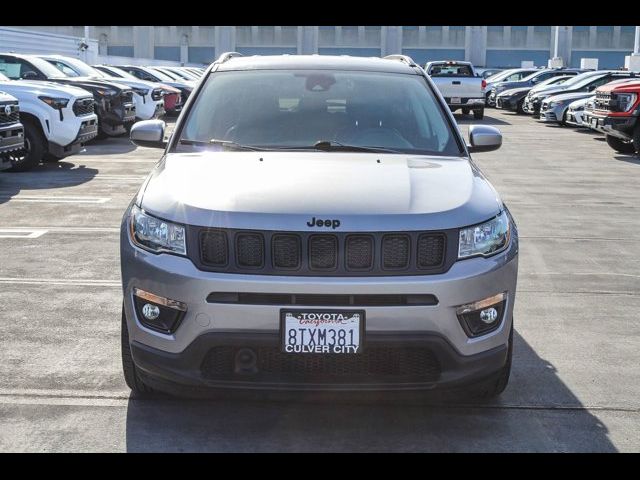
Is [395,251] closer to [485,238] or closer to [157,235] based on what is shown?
[485,238]

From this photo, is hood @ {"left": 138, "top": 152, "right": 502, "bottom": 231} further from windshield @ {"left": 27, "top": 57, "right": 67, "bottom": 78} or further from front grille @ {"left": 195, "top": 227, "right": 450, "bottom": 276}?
windshield @ {"left": 27, "top": 57, "right": 67, "bottom": 78}

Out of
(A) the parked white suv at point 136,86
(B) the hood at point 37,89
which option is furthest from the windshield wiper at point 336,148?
(A) the parked white suv at point 136,86

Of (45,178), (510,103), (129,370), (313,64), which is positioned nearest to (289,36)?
(510,103)

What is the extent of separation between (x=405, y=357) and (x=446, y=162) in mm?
1316

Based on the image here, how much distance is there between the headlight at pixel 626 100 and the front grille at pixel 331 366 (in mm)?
14278

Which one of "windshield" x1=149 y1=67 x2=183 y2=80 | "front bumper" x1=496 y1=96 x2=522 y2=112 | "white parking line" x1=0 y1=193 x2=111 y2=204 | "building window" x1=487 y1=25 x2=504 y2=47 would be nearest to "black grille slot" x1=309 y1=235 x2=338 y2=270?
"white parking line" x1=0 y1=193 x2=111 y2=204

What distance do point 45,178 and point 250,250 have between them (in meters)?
9.76

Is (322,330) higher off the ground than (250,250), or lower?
lower

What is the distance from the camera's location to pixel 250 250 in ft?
12.7

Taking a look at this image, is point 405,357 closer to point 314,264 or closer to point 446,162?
point 314,264

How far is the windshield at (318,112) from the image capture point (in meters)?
5.16

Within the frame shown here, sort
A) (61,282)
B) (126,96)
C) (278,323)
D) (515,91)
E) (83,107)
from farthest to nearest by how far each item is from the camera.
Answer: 1. (515,91)
2. (126,96)
3. (83,107)
4. (61,282)
5. (278,323)

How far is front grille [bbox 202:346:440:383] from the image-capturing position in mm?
3895

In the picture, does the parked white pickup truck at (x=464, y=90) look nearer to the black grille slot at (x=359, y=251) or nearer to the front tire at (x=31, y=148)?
the front tire at (x=31, y=148)
